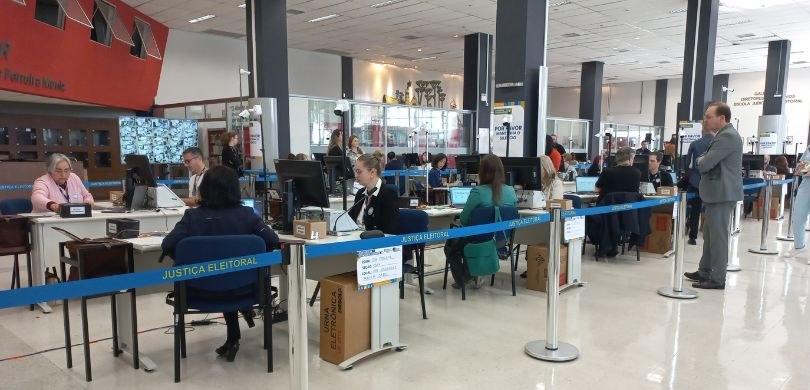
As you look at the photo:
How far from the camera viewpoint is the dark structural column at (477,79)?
44.2 ft

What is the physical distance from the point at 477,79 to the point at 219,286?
38.4 ft

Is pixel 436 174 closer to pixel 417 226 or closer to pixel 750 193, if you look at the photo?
pixel 417 226

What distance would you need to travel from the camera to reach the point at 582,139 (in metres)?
17.6

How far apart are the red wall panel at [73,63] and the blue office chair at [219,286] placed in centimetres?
621

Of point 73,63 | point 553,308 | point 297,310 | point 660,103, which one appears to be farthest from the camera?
point 660,103

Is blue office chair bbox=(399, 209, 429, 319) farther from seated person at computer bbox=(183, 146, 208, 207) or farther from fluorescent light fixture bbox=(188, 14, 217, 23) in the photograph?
fluorescent light fixture bbox=(188, 14, 217, 23)

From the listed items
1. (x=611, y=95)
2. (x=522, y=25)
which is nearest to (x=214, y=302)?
(x=522, y=25)

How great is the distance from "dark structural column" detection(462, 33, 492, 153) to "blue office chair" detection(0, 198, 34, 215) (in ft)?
32.7

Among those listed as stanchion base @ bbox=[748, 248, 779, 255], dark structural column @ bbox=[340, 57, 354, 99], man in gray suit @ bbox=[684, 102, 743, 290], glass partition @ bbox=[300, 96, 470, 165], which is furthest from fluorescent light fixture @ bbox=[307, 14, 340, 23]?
stanchion base @ bbox=[748, 248, 779, 255]

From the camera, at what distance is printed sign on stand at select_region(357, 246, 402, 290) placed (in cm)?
291

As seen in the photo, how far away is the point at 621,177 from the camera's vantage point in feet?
18.3

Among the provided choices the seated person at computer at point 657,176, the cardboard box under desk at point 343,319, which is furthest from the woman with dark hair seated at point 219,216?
the seated person at computer at point 657,176

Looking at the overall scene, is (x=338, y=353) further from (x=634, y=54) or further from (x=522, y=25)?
(x=634, y=54)

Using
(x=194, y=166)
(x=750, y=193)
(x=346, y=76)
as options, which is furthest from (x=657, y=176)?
(x=346, y=76)
